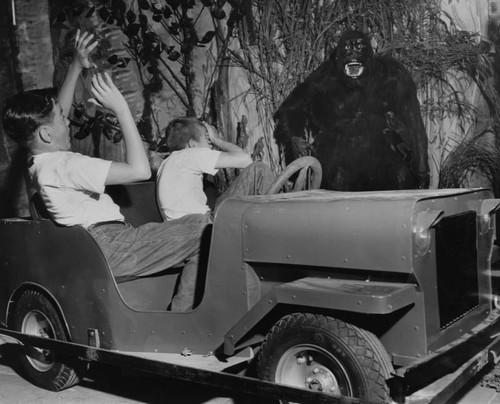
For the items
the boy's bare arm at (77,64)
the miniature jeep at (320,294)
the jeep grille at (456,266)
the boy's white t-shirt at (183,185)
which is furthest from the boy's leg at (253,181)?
the boy's bare arm at (77,64)

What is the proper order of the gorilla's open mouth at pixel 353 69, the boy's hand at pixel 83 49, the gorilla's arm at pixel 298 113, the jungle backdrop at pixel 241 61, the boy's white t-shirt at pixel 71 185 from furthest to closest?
the gorilla's arm at pixel 298 113 → the gorilla's open mouth at pixel 353 69 → the jungle backdrop at pixel 241 61 → the boy's hand at pixel 83 49 → the boy's white t-shirt at pixel 71 185

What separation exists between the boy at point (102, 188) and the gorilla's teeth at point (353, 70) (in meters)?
2.06

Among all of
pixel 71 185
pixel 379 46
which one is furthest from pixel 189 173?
pixel 379 46

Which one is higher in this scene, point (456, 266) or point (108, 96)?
point (108, 96)

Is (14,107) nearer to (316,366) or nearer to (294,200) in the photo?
(294,200)

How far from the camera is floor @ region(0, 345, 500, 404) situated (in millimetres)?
3469

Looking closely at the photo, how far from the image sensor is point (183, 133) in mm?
4184

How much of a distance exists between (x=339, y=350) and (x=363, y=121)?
273 centimetres

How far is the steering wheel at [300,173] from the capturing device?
3334 millimetres

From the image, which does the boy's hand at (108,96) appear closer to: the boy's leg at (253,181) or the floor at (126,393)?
the boy's leg at (253,181)

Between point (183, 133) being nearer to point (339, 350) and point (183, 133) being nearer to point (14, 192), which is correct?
point (339, 350)

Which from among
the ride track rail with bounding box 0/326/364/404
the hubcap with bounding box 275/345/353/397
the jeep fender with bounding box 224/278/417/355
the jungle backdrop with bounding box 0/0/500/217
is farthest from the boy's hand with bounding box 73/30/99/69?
the hubcap with bounding box 275/345/353/397

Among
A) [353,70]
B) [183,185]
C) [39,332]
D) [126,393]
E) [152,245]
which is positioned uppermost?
[353,70]

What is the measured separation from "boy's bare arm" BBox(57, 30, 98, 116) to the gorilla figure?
1.90 metres
